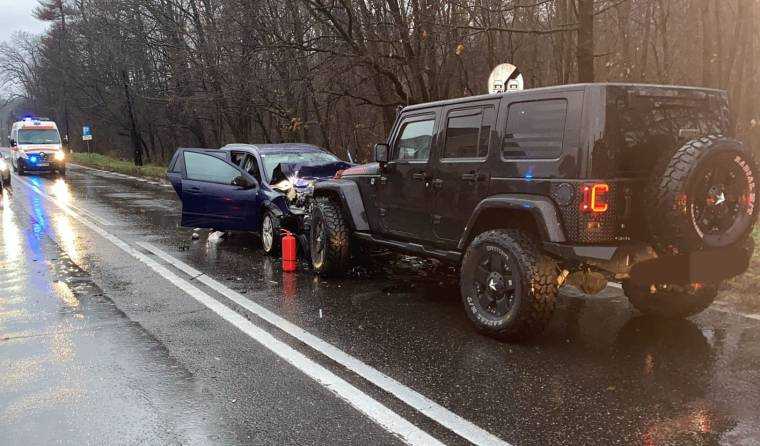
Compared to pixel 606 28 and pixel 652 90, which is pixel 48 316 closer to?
pixel 652 90

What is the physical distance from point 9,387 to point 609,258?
14.0 feet

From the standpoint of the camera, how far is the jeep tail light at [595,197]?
14.6 ft

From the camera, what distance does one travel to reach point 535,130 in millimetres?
4914

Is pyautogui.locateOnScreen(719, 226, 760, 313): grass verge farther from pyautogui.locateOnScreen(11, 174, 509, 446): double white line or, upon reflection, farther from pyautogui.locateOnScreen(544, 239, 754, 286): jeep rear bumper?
pyautogui.locateOnScreen(11, 174, 509, 446): double white line

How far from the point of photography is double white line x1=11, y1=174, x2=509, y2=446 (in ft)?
11.3

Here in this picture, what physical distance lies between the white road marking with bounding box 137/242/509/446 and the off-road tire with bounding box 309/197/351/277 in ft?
3.94

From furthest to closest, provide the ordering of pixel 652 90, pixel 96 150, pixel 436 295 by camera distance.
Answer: pixel 96 150, pixel 436 295, pixel 652 90

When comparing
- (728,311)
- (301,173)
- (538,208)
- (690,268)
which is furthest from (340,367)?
(301,173)

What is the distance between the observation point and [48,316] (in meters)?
5.93

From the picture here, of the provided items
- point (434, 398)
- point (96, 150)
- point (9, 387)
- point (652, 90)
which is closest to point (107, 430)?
point (9, 387)

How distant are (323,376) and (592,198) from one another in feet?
7.50

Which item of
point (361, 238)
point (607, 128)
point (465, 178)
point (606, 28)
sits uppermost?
point (606, 28)

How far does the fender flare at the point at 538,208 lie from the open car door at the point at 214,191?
5184mm

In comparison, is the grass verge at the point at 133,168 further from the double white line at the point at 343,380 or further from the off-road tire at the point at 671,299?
the off-road tire at the point at 671,299
